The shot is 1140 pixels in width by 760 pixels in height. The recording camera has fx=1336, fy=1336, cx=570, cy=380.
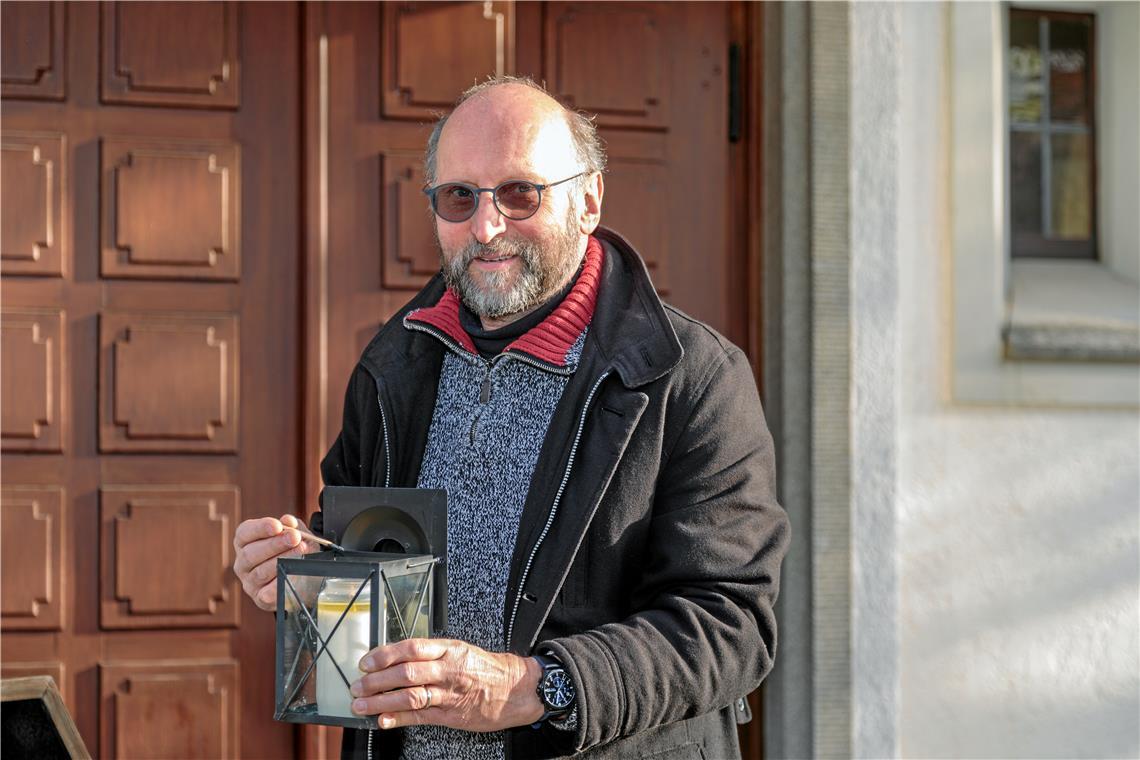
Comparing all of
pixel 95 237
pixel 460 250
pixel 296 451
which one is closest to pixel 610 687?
pixel 460 250

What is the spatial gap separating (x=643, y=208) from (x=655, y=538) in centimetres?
181

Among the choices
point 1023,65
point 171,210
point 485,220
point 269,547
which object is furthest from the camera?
point 1023,65

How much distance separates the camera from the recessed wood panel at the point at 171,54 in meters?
3.39

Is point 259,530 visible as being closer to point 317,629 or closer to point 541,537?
point 317,629

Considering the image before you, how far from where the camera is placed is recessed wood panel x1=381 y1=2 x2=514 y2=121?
352 cm

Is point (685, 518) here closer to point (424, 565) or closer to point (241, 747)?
point (424, 565)

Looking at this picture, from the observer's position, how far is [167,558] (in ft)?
11.0

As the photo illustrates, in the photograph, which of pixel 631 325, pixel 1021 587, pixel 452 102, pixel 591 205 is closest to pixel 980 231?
pixel 1021 587

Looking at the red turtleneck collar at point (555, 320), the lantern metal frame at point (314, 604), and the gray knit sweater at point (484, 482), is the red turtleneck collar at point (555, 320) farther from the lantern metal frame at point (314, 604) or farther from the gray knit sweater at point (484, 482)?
the lantern metal frame at point (314, 604)

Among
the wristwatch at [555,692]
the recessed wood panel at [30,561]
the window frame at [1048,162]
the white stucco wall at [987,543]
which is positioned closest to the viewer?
the wristwatch at [555,692]

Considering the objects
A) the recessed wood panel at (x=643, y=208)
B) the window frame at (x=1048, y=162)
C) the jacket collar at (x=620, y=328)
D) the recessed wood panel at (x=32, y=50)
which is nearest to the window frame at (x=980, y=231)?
the window frame at (x=1048, y=162)

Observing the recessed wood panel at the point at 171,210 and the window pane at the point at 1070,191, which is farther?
the window pane at the point at 1070,191

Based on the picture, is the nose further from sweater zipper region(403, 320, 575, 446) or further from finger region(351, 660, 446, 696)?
finger region(351, 660, 446, 696)

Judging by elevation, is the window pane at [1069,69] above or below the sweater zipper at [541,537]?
above
